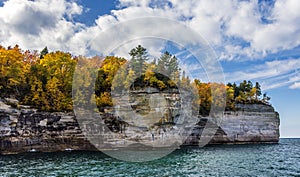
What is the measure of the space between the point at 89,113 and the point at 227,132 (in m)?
39.5

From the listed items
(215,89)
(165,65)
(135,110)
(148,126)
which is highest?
(165,65)

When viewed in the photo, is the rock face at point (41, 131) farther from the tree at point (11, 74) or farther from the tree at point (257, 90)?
the tree at point (257, 90)

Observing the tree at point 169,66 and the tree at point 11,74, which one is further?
the tree at point 169,66

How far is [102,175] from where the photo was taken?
80.0 ft

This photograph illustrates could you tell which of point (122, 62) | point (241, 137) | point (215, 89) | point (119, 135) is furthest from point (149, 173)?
point (215, 89)

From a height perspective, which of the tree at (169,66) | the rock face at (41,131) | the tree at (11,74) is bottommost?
the rock face at (41,131)

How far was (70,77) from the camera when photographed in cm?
6253

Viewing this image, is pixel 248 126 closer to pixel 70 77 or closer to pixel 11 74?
pixel 70 77

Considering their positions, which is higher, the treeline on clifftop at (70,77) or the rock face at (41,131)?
the treeline on clifftop at (70,77)

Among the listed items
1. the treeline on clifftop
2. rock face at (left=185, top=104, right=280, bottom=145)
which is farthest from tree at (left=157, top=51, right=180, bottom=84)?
rock face at (left=185, top=104, right=280, bottom=145)

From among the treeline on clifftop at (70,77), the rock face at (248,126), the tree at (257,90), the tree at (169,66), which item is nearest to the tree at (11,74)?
the treeline on clifftop at (70,77)

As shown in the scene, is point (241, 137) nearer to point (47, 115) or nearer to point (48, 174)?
point (47, 115)

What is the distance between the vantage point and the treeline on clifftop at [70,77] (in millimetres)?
53438

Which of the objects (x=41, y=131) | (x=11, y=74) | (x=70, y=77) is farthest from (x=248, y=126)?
(x=11, y=74)
